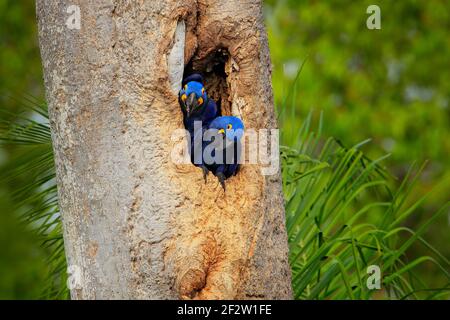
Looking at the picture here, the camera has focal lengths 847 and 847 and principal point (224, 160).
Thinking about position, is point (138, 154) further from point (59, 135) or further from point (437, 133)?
point (437, 133)

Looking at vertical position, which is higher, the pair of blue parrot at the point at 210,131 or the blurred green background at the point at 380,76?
the blurred green background at the point at 380,76

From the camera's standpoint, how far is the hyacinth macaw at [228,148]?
394 cm

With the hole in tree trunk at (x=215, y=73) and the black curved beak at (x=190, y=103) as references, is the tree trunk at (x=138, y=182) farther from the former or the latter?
the hole in tree trunk at (x=215, y=73)

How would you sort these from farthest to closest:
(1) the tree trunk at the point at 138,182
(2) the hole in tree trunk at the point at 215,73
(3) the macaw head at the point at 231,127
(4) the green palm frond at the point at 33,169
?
(4) the green palm frond at the point at 33,169 → (2) the hole in tree trunk at the point at 215,73 → (3) the macaw head at the point at 231,127 → (1) the tree trunk at the point at 138,182

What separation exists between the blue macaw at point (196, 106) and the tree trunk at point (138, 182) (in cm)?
15

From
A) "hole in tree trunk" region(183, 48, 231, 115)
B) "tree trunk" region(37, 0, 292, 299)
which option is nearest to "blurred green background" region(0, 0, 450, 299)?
"hole in tree trunk" region(183, 48, 231, 115)

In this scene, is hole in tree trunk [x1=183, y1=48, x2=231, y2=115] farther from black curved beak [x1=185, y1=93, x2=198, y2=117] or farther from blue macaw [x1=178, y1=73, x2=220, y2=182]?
black curved beak [x1=185, y1=93, x2=198, y2=117]

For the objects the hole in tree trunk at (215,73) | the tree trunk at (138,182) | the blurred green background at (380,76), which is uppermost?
the blurred green background at (380,76)

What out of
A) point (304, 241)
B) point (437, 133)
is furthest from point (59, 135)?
point (437, 133)

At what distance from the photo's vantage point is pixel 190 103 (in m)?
3.98

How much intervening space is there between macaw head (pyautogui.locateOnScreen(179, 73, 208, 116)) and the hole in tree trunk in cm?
8

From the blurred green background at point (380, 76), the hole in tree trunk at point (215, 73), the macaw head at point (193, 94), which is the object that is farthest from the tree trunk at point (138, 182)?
the blurred green background at point (380, 76)

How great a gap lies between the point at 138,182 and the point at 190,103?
1.87ft

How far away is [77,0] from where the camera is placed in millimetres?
3666
